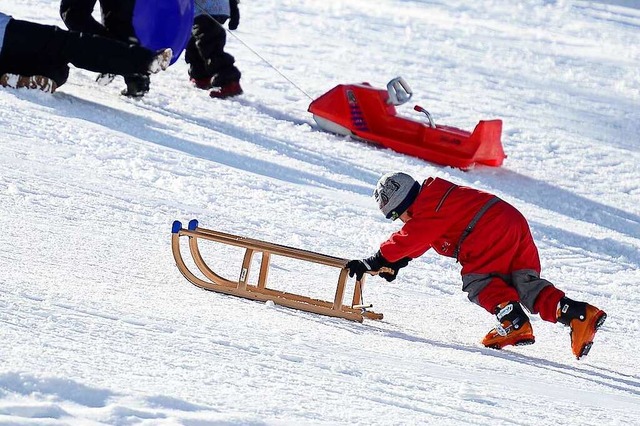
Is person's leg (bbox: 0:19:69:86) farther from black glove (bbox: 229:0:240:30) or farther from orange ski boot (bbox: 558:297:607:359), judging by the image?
orange ski boot (bbox: 558:297:607:359)

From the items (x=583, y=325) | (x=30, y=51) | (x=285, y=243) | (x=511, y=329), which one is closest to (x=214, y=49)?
(x=30, y=51)

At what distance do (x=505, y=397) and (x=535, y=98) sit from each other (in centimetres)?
711

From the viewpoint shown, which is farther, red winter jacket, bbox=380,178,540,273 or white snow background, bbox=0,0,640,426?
red winter jacket, bbox=380,178,540,273

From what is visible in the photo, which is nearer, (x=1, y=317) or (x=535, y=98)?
(x=1, y=317)

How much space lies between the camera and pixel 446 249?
4.84 meters

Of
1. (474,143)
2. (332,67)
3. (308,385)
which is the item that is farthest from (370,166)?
(308,385)

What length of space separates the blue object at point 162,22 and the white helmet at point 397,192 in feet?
11.3

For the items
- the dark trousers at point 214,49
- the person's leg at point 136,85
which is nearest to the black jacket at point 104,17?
the person's leg at point 136,85

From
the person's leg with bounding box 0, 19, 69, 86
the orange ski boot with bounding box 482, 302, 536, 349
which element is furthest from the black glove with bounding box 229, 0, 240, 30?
the orange ski boot with bounding box 482, 302, 536, 349

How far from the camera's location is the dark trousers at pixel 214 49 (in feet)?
27.7

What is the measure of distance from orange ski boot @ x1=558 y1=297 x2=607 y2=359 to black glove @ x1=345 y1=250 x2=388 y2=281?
80 cm

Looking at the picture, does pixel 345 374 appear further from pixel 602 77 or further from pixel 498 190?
pixel 602 77

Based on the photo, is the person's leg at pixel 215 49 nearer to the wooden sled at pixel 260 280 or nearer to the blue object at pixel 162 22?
the blue object at pixel 162 22

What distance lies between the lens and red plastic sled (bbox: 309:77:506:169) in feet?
24.8
